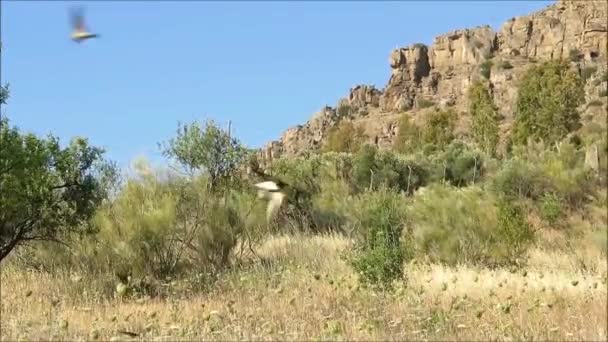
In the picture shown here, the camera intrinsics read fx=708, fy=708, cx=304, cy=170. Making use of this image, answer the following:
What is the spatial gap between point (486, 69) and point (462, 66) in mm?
18273

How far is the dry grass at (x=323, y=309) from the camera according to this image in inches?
235

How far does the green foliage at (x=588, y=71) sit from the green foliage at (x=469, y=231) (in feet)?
231

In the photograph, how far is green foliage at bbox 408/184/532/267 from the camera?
12.6 meters

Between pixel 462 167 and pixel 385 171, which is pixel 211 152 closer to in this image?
pixel 385 171

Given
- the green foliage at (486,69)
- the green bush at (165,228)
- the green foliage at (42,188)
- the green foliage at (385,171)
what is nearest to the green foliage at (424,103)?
the green foliage at (486,69)

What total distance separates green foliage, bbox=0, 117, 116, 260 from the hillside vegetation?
0.03 m

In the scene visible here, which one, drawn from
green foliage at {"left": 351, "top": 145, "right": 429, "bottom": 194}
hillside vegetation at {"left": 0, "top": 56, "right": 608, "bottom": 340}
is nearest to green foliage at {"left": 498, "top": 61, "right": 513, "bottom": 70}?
green foliage at {"left": 351, "top": 145, "right": 429, "bottom": 194}

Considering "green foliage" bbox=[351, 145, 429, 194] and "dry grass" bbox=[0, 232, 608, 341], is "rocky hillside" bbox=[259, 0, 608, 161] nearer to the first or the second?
"green foliage" bbox=[351, 145, 429, 194]

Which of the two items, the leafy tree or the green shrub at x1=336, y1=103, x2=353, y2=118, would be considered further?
the green shrub at x1=336, y1=103, x2=353, y2=118

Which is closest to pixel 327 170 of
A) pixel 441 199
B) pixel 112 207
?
pixel 441 199

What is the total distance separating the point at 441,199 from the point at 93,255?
23.6ft

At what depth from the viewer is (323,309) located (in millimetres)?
7285

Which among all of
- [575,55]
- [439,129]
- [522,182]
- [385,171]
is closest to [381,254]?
[522,182]

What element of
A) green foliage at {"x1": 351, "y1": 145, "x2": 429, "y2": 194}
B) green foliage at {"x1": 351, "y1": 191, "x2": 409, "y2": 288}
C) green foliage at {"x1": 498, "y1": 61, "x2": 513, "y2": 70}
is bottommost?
green foliage at {"x1": 351, "y1": 191, "x2": 409, "y2": 288}
